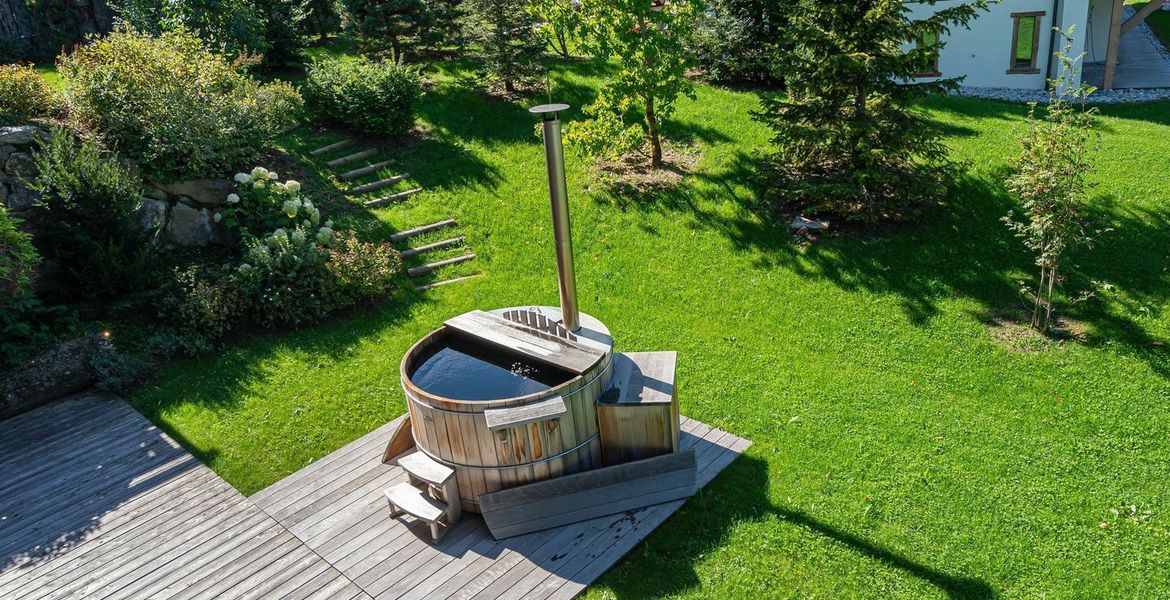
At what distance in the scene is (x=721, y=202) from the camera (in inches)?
444

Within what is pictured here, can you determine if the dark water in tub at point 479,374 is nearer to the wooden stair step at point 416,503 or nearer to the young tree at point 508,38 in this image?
the wooden stair step at point 416,503

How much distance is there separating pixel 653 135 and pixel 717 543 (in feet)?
25.1

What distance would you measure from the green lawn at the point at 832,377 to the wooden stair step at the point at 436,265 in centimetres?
41

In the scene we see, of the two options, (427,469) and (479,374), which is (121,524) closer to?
(427,469)

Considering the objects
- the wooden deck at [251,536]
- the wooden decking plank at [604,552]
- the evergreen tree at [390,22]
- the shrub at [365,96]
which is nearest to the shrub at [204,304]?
the wooden deck at [251,536]

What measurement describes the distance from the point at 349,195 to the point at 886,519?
28.6ft

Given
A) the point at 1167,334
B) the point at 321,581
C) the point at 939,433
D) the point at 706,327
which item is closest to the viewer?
the point at 321,581

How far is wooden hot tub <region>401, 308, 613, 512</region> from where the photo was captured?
19.5ft

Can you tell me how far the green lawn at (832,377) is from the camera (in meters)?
5.86

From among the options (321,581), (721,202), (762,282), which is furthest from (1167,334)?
(321,581)

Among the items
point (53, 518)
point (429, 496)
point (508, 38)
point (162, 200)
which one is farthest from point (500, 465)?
point (508, 38)

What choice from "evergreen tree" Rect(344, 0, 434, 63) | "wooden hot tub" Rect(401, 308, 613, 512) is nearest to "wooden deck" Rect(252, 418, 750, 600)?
"wooden hot tub" Rect(401, 308, 613, 512)

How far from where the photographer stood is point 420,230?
36.4 ft

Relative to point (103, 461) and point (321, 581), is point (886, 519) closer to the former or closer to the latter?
point (321, 581)
